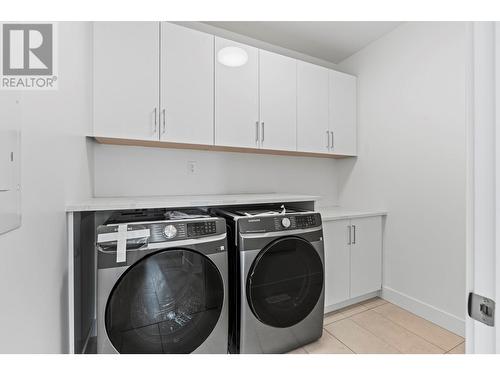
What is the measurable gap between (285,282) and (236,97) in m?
1.46

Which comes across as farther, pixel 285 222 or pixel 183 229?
pixel 285 222

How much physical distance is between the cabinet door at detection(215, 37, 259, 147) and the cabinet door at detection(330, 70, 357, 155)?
861mm

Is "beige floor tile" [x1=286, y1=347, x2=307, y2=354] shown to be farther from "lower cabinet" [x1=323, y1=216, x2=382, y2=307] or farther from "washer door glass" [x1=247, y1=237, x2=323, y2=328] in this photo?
"lower cabinet" [x1=323, y1=216, x2=382, y2=307]

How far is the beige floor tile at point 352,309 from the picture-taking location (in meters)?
2.11

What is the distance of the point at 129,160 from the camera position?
1.99m

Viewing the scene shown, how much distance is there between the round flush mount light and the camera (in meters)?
1.95

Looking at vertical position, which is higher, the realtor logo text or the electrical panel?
the realtor logo text

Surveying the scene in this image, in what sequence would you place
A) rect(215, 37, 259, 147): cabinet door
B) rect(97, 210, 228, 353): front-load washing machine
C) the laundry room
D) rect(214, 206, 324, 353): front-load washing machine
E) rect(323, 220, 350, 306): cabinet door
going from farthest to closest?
rect(323, 220, 350, 306): cabinet door < rect(215, 37, 259, 147): cabinet door < rect(214, 206, 324, 353): front-load washing machine < rect(97, 210, 228, 353): front-load washing machine < the laundry room

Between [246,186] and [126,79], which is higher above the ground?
[126,79]

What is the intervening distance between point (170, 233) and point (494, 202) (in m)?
1.22

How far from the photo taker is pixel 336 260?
210 centimetres

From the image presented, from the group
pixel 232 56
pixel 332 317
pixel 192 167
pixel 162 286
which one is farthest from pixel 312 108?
pixel 162 286

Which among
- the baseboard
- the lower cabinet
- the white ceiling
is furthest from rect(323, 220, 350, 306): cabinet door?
the white ceiling

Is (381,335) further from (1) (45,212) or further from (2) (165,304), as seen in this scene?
(1) (45,212)
